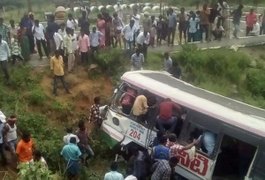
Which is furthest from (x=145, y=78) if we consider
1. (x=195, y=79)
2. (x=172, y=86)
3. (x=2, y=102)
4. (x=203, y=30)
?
(x=203, y=30)

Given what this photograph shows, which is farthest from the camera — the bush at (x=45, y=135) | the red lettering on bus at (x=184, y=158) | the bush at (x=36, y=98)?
the bush at (x=36, y=98)

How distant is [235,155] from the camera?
9898 millimetres

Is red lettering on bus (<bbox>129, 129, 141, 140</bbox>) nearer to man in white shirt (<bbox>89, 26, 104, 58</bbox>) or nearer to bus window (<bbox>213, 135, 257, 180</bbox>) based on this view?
bus window (<bbox>213, 135, 257, 180</bbox>)

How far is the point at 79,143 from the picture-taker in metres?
10.7

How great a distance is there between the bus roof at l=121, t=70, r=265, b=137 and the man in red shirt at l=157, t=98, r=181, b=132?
0.28 m

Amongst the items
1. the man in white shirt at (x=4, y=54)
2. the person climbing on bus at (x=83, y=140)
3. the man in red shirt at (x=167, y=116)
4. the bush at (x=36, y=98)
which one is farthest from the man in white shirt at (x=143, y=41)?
the person climbing on bus at (x=83, y=140)

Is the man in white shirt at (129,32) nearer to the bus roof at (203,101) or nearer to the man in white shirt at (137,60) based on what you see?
the man in white shirt at (137,60)

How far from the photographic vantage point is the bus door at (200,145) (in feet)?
32.5

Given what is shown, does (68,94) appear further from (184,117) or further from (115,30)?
(184,117)

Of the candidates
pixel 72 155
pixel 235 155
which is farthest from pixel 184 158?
pixel 72 155

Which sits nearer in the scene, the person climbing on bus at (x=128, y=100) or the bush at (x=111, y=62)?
the person climbing on bus at (x=128, y=100)

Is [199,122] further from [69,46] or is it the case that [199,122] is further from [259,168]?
[69,46]

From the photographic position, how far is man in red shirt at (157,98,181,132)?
10633 millimetres

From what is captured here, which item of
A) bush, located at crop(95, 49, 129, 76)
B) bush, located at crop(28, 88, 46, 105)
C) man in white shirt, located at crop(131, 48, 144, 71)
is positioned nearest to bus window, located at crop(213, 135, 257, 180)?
man in white shirt, located at crop(131, 48, 144, 71)
